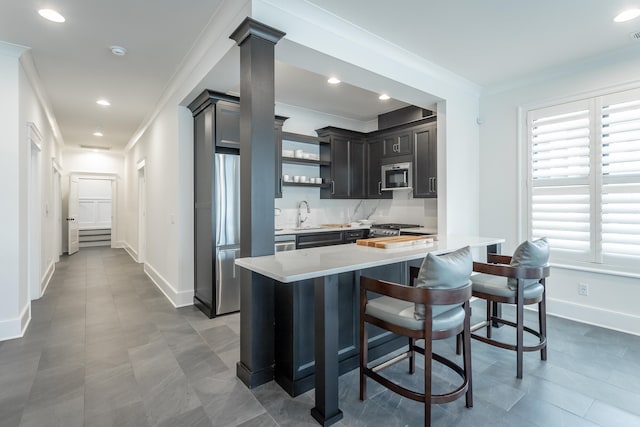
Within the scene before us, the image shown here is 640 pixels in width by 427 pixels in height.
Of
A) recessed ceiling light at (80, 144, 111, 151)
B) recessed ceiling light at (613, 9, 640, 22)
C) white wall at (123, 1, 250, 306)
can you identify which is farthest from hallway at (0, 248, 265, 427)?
recessed ceiling light at (80, 144, 111, 151)

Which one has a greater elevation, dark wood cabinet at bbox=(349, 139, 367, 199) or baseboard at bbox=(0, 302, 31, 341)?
dark wood cabinet at bbox=(349, 139, 367, 199)

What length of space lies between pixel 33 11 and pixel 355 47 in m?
2.57

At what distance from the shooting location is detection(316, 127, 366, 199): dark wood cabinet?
505 centimetres

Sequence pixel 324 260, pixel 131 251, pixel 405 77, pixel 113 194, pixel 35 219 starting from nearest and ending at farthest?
pixel 324 260
pixel 405 77
pixel 35 219
pixel 131 251
pixel 113 194

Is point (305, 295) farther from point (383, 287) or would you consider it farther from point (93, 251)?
point (93, 251)

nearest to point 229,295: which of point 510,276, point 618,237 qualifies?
point 510,276

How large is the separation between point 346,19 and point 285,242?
2.52 m

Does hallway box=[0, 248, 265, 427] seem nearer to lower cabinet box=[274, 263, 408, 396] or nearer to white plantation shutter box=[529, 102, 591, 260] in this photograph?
lower cabinet box=[274, 263, 408, 396]

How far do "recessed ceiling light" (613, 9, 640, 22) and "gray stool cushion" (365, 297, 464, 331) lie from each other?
275cm

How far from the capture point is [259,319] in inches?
87.4

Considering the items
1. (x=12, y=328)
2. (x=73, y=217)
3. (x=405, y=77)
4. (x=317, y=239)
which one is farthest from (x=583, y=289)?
(x=73, y=217)

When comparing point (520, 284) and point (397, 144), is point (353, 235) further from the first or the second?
point (520, 284)

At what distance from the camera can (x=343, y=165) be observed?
5.16m

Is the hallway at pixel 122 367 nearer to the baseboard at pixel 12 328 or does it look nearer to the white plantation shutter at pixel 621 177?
the baseboard at pixel 12 328
